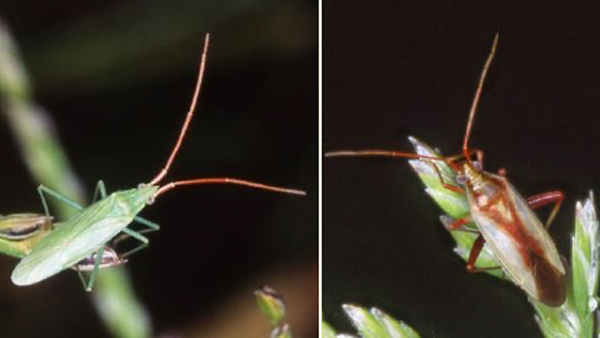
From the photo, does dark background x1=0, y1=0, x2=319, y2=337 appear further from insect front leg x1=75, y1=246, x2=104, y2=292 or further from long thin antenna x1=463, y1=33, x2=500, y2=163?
long thin antenna x1=463, y1=33, x2=500, y2=163

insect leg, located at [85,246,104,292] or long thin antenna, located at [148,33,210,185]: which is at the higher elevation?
long thin antenna, located at [148,33,210,185]

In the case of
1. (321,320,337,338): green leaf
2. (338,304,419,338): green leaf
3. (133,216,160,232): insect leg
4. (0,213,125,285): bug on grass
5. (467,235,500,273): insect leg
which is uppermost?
(0,213,125,285): bug on grass

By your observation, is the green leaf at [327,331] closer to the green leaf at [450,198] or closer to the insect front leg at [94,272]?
the green leaf at [450,198]

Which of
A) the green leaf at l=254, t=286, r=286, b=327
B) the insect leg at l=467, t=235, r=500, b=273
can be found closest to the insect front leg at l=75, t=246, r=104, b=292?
the green leaf at l=254, t=286, r=286, b=327

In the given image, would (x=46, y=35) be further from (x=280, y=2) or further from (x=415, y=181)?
(x=415, y=181)

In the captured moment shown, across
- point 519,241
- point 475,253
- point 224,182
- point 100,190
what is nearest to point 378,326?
point 475,253

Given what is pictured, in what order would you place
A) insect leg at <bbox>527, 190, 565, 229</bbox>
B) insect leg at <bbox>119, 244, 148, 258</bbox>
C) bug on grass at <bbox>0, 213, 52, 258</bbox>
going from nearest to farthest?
bug on grass at <bbox>0, 213, 52, 258</bbox>
insect leg at <bbox>119, 244, 148, 258</bbox>
insect leg at <bbox>527, 190, 565, 229</bbox>

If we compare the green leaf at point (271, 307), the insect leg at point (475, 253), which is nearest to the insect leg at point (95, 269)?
the green leaf at point (271, 307)

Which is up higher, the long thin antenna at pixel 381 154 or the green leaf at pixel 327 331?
the long thin antenna at pixel 381 154
